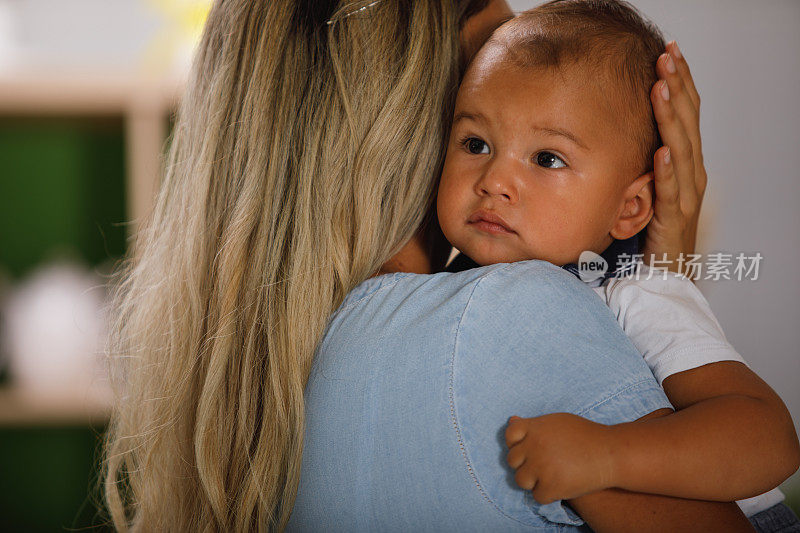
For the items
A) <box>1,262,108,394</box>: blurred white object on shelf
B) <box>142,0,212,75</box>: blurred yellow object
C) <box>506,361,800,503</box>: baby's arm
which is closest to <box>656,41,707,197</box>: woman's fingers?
<box>506,361,800,503</box>: baby's arm

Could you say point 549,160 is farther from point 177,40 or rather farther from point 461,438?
point 177,40

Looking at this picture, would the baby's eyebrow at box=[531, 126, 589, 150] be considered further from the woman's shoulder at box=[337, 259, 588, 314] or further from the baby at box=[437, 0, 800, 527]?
the woman's shoulder at box=[337, 259, 588, 314]

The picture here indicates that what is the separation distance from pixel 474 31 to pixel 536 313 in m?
0.51

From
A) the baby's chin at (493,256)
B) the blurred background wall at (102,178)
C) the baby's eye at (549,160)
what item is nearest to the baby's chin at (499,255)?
the baby's chin at (493,256)

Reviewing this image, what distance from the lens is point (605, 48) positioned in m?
0.90

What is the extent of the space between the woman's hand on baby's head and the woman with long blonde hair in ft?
0.09

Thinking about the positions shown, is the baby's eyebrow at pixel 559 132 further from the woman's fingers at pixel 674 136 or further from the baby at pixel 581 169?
the woman's fingers at pixel 674 136

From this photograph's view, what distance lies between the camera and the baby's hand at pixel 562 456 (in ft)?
2.07

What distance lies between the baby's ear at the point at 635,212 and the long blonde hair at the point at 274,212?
0.26 metres

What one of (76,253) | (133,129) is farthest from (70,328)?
(133,129)

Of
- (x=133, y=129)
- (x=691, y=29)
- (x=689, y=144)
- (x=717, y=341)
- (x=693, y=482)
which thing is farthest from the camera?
(x=691, y=29)

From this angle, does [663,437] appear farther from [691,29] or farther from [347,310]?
[691,29]

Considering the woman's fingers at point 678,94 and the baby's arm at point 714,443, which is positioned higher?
the woman's fingers at point 678,94

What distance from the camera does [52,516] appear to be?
8.42 feet
